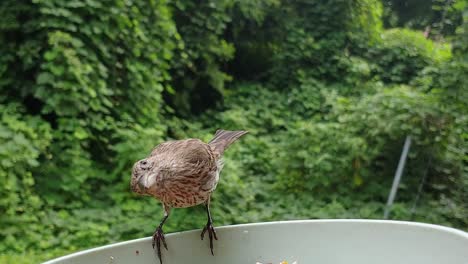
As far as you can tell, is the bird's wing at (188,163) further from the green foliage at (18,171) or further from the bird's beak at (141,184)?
the green foliage at (18,171)

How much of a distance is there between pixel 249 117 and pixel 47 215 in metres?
3.47

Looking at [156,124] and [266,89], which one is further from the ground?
[156,124]

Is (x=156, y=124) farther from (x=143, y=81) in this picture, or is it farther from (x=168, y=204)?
(x=168, y=204)

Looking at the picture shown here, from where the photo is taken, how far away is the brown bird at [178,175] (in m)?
2.10

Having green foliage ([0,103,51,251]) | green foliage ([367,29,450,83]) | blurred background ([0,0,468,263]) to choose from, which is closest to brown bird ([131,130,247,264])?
blurred background ([0,0,468,263])

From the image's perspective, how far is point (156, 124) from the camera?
521 cm

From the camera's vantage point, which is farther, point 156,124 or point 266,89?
point 266,89

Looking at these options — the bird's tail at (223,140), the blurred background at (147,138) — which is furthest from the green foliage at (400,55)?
the bird's tail at (223,140)

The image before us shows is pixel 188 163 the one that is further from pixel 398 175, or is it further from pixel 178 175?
pixel 398 175

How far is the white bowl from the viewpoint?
166 centimetres

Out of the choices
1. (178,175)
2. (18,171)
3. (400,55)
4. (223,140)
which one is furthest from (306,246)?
(400,55)

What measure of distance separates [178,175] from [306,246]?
27.8 inches

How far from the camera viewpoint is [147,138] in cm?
461

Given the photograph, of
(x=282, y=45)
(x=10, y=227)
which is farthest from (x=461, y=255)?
(x=282, y=45)
